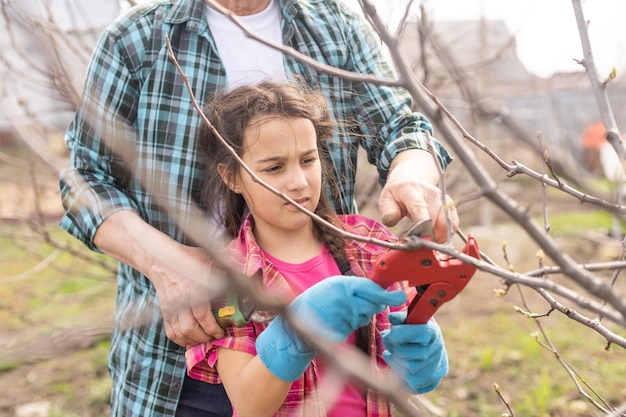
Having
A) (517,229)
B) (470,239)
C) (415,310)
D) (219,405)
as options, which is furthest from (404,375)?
(517,229)

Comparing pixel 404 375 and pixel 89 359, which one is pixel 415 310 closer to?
pixel 404 375

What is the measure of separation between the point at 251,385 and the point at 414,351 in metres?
0.34

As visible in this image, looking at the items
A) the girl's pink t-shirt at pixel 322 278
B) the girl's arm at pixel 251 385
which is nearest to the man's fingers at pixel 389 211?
the girl's pink t-shirt at pixel 322 278

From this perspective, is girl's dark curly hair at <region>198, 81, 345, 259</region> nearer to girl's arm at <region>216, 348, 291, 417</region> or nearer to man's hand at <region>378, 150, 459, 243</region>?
man's hand at <region>378, 150, 459, 243</region>

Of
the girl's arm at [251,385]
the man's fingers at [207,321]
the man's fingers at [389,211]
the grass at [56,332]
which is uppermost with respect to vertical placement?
the man's fingers at [389,211]

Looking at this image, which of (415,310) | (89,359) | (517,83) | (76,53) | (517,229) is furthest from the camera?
(517,83)

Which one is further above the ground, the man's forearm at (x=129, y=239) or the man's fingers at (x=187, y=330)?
the man's forearm at (x=129, y=239)

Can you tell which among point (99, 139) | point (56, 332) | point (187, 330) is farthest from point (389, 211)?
point (56, 332)

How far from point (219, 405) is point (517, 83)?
43.3 feet

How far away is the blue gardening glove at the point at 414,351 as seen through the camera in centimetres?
149

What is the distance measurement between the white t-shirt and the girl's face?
1.01 ft

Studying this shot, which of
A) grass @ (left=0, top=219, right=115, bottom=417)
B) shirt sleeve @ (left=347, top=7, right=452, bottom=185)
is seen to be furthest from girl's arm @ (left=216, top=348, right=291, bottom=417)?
grass @ (left=0, top=219, right=115, bottom=417)

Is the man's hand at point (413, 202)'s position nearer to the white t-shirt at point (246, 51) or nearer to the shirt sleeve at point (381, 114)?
the shirt sleeve at point (381, 114)

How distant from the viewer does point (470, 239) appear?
4.29ft
